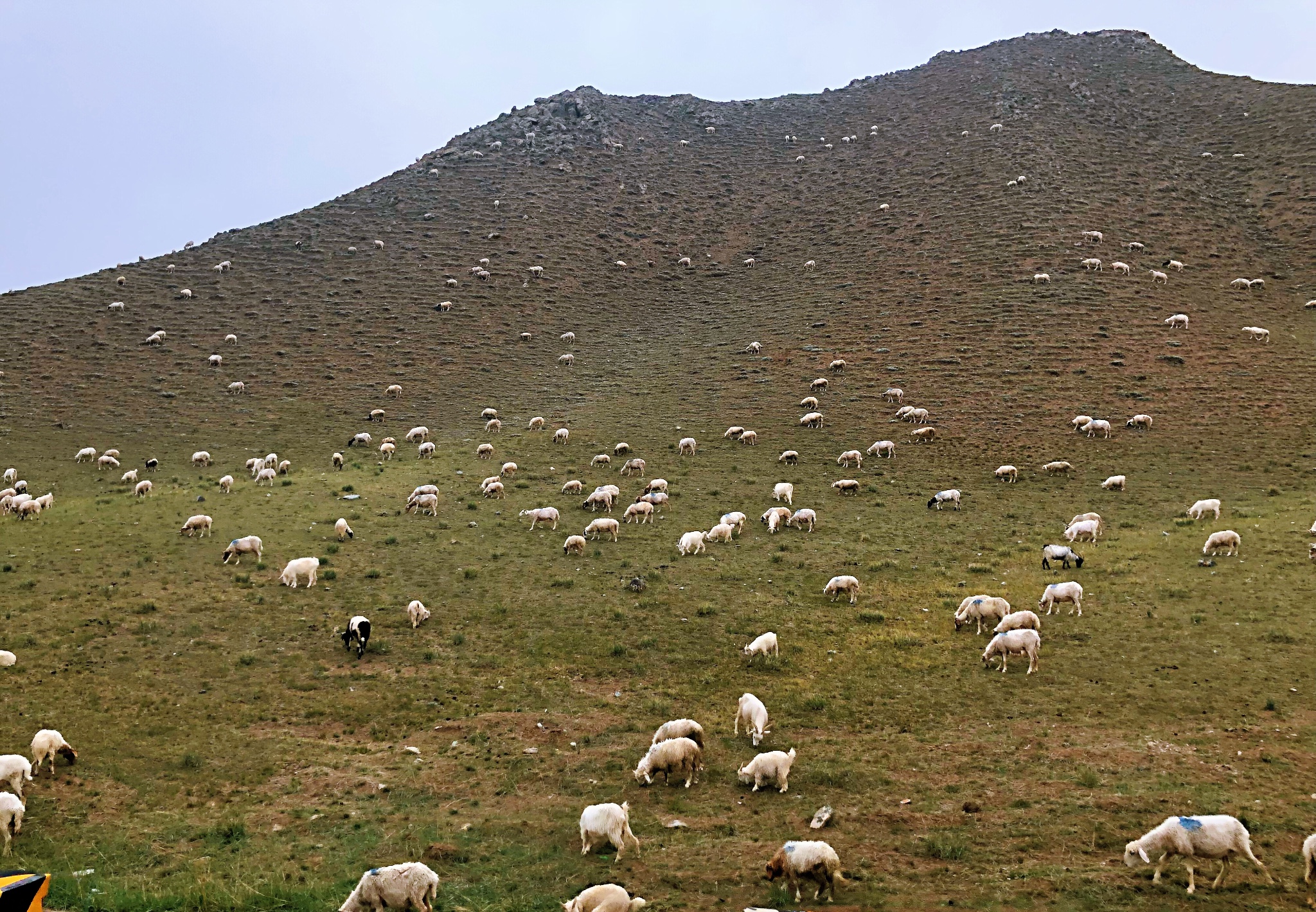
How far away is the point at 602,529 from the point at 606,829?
17730 millimetres

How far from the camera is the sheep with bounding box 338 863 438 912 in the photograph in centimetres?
932

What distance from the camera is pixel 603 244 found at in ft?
234

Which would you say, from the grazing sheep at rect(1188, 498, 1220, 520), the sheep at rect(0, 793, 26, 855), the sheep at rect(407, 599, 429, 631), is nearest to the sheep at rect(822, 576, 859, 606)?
the sheep at rect(407, 599, 429, 631)

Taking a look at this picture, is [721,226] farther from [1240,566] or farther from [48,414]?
[1240,566]

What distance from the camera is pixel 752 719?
14469 millimetres

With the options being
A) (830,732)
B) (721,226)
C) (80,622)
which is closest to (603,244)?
(721,226)

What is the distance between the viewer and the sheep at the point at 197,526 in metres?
27.8

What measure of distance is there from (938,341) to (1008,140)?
3778 centimetres

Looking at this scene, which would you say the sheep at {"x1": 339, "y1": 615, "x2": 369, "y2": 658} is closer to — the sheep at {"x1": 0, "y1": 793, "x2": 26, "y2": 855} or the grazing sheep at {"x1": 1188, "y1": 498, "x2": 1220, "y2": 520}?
the sheep at {"x1": 0, "y1": 793, "x2": 26, "y2": 855}

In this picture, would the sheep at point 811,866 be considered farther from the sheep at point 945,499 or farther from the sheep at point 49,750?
the sheep at point 945,499

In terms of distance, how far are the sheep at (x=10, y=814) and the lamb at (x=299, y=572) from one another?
1213cm

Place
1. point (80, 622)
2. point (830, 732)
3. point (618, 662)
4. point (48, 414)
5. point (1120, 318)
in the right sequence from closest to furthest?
point (830, 732) < point (618, 662) < point (80, 622) < point (48, 414) < point (1120, 318)

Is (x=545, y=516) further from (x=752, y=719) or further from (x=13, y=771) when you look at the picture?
(x=13, y=771)

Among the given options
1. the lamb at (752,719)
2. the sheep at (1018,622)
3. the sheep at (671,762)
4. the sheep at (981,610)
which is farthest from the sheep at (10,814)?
the sheep at (981,610)
